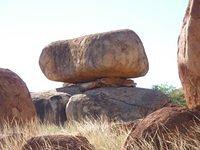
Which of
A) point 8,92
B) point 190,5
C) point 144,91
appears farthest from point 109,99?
point 190,5

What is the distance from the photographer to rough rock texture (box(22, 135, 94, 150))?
5.29 metres

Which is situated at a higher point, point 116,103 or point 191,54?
point 191,54

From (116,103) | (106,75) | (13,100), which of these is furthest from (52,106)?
(13,100)

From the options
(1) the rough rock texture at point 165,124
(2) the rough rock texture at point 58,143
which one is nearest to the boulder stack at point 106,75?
(2) the rough rock texture at point 58,143

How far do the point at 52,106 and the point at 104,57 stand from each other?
2.22 m

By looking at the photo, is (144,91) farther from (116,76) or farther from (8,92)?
(8,92)

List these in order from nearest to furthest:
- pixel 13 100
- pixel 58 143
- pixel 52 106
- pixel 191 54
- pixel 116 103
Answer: pixel 58 143
pixel 191 54
pixel 13 100
pixel 116 103
pixel 52 106

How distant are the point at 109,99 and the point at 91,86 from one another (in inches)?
62.7

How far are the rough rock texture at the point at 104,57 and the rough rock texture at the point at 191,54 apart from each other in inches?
386

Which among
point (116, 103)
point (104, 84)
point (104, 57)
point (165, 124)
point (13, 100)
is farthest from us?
point (104, 84)

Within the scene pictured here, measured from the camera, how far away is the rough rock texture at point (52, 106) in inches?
637

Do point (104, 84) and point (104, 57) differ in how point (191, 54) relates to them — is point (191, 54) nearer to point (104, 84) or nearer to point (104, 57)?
point (104, 57)

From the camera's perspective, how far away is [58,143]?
210 inches

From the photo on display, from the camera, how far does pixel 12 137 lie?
7195 millimetres
